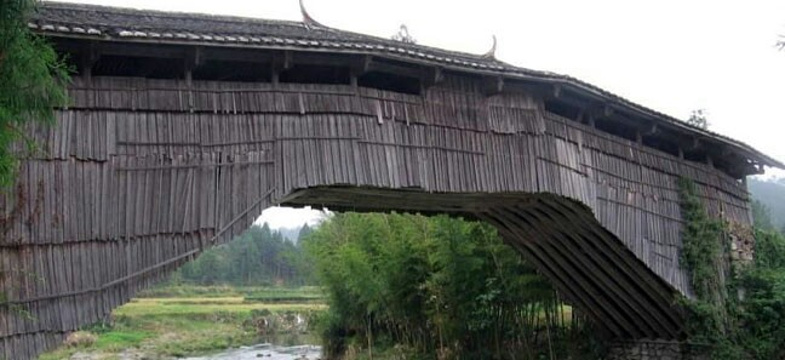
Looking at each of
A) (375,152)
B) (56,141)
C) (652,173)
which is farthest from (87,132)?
(652,173)

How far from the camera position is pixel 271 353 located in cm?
2848

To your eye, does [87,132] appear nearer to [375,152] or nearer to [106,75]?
[106,75]

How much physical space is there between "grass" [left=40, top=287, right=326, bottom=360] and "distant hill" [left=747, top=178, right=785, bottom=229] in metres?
52.7

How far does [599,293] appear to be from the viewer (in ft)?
41.8

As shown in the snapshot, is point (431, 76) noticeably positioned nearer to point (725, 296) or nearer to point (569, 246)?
point (569, 246)

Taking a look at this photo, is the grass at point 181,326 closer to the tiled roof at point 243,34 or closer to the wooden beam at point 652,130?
the tiled roof at point 243,34

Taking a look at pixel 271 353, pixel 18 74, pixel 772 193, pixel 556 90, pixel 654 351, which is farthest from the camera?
pixel 772 193

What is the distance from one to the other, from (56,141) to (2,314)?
1.51 meters

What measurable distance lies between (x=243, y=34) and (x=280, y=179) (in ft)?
4.81

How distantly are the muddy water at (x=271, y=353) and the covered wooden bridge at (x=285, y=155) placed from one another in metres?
16.1

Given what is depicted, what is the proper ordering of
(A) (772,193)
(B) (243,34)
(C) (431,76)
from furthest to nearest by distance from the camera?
(A) (772,193) < (C) (431,76) < (B) (243,34)

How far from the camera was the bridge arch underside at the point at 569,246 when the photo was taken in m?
9.73

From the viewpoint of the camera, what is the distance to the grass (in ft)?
100

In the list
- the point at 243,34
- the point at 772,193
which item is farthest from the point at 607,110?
the point at 772,193
